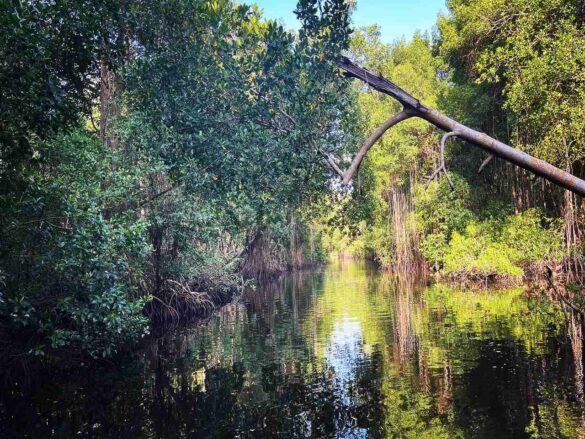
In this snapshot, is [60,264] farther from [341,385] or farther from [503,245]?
[503,245]

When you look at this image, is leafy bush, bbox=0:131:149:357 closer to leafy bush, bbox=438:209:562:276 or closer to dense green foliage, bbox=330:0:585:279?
dense green foliage, bbox=330:0:585:279

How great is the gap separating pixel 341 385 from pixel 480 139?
3.96m

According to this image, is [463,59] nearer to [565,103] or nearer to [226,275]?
[565,103]

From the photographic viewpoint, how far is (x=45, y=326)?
22.0 ft

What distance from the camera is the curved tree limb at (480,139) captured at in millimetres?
3785

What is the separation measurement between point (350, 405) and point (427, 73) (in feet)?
71.1

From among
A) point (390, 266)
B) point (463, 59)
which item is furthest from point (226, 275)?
point (390, 266)

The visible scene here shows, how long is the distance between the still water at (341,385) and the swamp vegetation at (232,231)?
0.14ft

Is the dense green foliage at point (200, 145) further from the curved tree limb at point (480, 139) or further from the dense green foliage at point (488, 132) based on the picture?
the curved tree limb at point (480, 139)

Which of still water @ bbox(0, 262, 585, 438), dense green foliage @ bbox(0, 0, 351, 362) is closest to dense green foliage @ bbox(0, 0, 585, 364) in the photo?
dense green foliage @ bbox(0, 0, 351, 362)

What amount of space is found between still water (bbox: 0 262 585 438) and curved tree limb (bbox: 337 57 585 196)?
2.21m

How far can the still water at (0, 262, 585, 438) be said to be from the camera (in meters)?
5.00

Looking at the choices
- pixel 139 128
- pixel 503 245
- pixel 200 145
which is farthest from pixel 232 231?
pixel 503 245

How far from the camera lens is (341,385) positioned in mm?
6535
